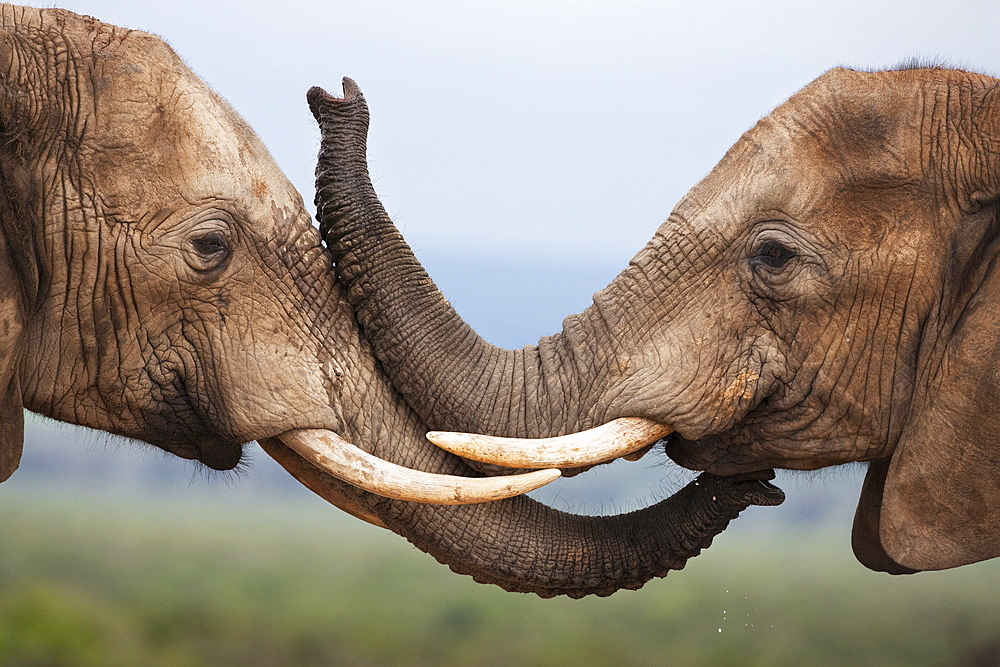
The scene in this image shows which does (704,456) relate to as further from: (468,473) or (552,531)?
(468,473)

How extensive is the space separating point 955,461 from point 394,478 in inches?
63.0

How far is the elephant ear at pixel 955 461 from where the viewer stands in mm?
3564

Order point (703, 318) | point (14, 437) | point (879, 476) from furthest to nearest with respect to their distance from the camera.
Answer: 1. point (879, 476)
2. point (703, 318)
3. point (14, 437)

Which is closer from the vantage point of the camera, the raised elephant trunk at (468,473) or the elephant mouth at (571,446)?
the elephant mouth at (571,446)

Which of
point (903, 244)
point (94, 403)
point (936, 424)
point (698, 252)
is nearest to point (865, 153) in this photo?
point (903, 244)

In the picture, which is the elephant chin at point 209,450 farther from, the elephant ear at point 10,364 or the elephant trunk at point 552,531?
the elephant ear at point 10,364

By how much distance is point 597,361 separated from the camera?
3.88 meters

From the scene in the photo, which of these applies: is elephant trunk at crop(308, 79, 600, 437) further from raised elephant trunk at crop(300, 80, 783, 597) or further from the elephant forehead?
the elephant forehead

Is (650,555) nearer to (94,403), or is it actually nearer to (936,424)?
(936,424)

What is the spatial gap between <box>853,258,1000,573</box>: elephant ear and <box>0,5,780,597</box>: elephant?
97 centimetres

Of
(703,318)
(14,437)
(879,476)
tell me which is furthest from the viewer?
(879,476)

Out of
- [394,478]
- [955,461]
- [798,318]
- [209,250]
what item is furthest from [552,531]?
[209,250]

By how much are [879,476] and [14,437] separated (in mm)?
2682

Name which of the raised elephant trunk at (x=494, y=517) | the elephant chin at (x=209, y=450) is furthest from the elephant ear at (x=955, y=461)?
the elephant chin at (x=209, y=450)
